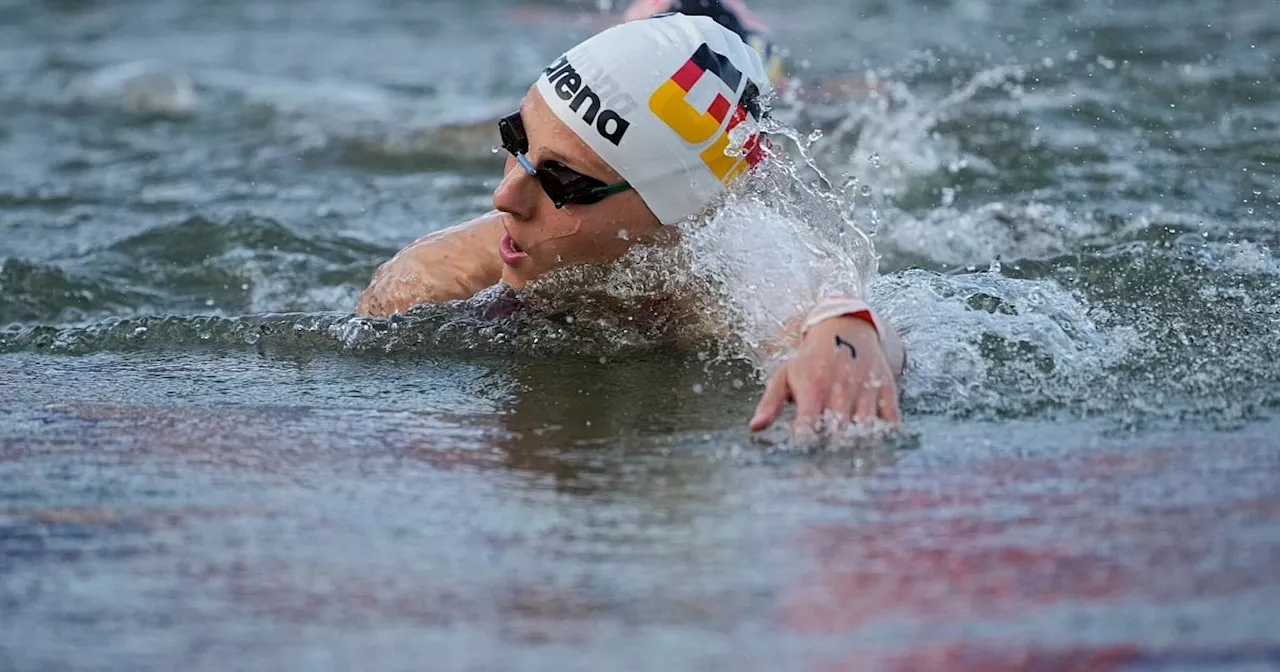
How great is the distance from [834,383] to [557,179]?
3.73ft

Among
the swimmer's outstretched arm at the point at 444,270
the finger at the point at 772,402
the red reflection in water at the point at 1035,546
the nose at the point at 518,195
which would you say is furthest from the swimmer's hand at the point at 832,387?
the swimmer's outstretched arm at the point at 444,270

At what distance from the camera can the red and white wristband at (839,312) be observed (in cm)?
376

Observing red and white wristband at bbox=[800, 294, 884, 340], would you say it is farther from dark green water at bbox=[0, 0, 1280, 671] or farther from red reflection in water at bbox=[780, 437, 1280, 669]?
red reflection in water at bbox=[780, 437, 1280, 669]

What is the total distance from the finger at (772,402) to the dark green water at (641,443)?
0.08 metres

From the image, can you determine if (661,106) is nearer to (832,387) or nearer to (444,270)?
(444,270)

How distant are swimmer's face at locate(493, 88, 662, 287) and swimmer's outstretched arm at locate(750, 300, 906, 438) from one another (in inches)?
34.9

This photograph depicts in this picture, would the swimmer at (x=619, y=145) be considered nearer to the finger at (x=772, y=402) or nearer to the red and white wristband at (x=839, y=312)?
the red and white wristband at (x=839, y=312)

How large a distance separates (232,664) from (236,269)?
14.0ft

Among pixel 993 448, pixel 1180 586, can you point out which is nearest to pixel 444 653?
pixel 1180 586

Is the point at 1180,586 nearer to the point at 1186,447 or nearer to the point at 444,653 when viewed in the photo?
the point at 1186,447

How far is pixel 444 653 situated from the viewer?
8.36 feet

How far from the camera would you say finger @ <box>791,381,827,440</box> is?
356cm

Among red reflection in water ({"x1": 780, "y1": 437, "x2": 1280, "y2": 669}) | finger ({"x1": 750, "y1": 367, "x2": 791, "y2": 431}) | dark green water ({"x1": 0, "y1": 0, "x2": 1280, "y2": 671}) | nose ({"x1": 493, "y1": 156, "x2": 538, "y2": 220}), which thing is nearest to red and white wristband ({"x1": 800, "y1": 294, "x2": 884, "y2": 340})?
finger ({"x1": 750, "y1": 367, "x2": 791, "y2": 431})

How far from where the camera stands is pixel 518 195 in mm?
4383
